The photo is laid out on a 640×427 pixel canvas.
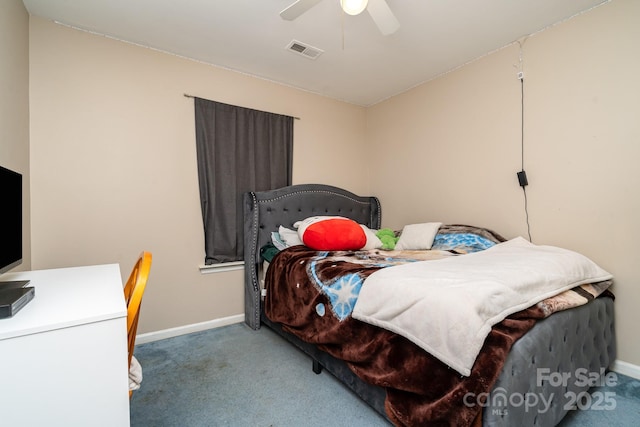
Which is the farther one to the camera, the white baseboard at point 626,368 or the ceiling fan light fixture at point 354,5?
the white baseboard at point 626,368

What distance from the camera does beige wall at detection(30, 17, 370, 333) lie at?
2.03m

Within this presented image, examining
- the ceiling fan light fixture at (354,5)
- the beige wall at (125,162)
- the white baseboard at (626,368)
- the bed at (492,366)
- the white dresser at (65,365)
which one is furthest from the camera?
the beige wall at (125,162)

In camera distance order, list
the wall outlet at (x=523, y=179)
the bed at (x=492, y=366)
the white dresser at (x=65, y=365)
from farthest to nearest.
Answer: the wall outlet at (x=523, y=179), the bed at (x=492, y=366), the white dresser at (x=65, y=365)

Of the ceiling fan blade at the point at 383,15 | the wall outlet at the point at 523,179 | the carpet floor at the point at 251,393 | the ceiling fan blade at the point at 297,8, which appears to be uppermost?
the ceiling fan blade at the point at 383,15

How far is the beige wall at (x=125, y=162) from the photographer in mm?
2025

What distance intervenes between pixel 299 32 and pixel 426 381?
7.53 ft

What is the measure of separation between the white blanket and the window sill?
1623 millimetres

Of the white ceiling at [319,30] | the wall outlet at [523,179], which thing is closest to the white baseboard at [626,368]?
the wall outlet at [523,179]

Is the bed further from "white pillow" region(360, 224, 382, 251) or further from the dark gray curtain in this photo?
the dark gray curtain

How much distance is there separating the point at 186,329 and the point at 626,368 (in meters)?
3.11

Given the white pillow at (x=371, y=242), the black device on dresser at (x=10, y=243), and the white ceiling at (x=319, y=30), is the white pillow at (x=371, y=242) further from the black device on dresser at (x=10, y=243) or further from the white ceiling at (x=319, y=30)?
the black device on dresser at (x=10, y=243)

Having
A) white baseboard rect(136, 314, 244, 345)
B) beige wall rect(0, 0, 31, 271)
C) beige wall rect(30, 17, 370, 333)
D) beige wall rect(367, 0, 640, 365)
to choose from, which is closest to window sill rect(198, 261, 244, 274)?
beige wall rect(30, 17, 370, 333)

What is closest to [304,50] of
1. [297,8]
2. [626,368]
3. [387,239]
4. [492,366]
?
[297,8]

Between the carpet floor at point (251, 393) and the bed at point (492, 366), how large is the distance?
0.11 meters
